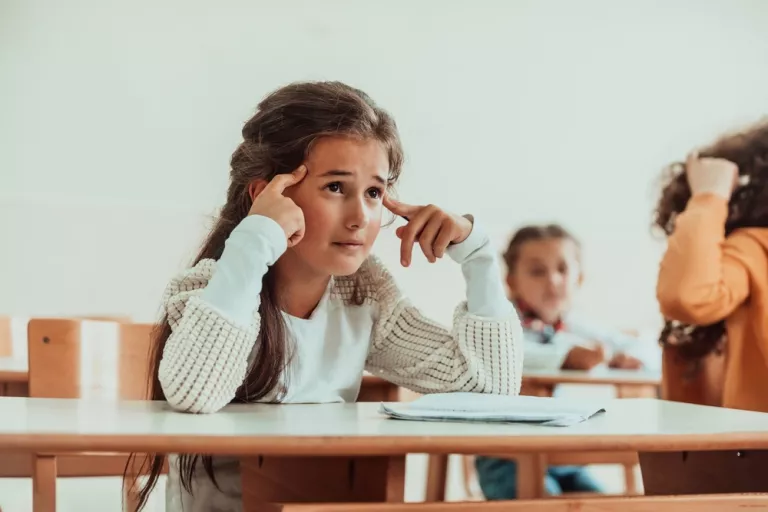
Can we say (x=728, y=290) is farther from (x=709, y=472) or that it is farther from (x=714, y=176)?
(x=709, y=472)

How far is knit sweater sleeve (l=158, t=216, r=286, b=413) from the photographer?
43.7 inches

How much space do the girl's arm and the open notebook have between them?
34.9 inches

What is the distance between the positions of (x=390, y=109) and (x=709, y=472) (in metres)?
3.12

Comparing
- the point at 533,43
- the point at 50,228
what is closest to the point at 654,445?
the point at 50,228

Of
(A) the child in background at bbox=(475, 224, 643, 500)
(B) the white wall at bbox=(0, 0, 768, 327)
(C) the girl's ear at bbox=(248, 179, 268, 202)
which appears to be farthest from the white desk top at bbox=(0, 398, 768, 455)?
(B) the white wall at bbox=(0, 0, 768, 327)

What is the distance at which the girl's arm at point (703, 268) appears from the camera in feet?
6.43

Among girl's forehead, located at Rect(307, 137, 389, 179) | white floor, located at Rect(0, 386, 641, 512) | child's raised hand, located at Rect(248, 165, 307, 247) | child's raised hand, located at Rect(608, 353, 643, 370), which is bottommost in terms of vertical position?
white floor, located at Rect(0, 386, 641, 512)

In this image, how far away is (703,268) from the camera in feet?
6.48

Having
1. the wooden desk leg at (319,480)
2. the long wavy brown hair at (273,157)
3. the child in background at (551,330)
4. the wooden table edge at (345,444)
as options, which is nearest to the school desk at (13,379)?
the long wavy brown hair at (273,157)

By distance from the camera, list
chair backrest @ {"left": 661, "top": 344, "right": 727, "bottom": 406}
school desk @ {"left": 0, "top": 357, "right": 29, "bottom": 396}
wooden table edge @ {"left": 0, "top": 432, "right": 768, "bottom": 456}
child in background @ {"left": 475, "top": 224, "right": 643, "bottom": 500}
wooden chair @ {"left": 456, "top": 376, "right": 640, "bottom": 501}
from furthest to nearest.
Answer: child in background @ {"left": 475, "top": 224, "right": 643, "bottom": 500}
wooden chair @ {"left": 456, "top": 376, "right": 640, "bottom": 501}
chair backrest @ {"left": 661, "top": 344, "right": 727, "bottom": 406}
school desk @ {"left": 0, "top": 357, "right": 29, "bottom": 396}
wooden table edge @ {"left": 0, "top": 432, "right": 768, "bottom": 456}

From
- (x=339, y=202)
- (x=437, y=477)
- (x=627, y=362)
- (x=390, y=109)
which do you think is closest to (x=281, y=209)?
(x=339, y=202)

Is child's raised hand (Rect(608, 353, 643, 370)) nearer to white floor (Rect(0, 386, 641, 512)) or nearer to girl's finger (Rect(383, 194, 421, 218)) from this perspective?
white floor (Rect(0, 386, 641, 512))

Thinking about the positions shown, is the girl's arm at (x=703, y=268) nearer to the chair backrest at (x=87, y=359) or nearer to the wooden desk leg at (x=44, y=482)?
the chair backrest at (x=87, y=359)

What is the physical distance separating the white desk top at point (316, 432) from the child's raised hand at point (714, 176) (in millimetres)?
1058
